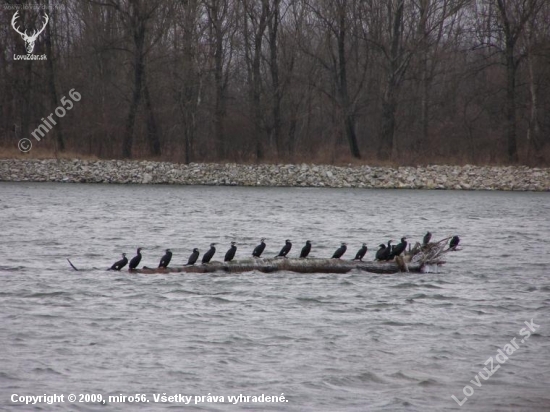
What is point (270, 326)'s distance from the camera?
52.3 feet

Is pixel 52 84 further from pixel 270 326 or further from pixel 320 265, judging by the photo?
pixel 270 326

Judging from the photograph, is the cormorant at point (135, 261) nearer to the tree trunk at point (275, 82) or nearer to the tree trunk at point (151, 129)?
the tree trunk at point (151, 129)

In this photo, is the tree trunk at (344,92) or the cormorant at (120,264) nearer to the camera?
the cormorant at (120,264)

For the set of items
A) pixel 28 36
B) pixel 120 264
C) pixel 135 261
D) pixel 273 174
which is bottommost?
pixel 120 264

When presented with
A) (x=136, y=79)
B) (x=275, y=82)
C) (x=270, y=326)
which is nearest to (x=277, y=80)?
(x=275, y=82)

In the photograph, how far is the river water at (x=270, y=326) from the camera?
1245cm

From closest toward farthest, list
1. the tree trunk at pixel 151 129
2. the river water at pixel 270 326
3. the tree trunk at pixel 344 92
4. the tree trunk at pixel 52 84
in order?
the river water at pixel 270 326, the tree trunk at pixel 344 92, the tree trunk at pixel 52 84, the tree trunk at pixel 151 129

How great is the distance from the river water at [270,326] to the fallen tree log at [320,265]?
0.64ft

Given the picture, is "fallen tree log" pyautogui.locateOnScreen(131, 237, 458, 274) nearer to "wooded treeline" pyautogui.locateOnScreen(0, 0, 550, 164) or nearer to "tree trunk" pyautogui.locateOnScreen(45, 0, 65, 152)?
"wooded treeline" pyautogui.locateOnScreen(0, 0, 550, 164)

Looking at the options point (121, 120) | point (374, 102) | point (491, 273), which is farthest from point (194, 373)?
point (374, 102)

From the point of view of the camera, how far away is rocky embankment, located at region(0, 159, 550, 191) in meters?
49.4

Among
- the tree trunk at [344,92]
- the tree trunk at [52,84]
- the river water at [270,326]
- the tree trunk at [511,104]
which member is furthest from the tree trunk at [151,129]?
the river water at [270,326]

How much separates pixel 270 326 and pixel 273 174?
3513 cm

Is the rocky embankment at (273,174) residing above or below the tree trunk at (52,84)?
below
